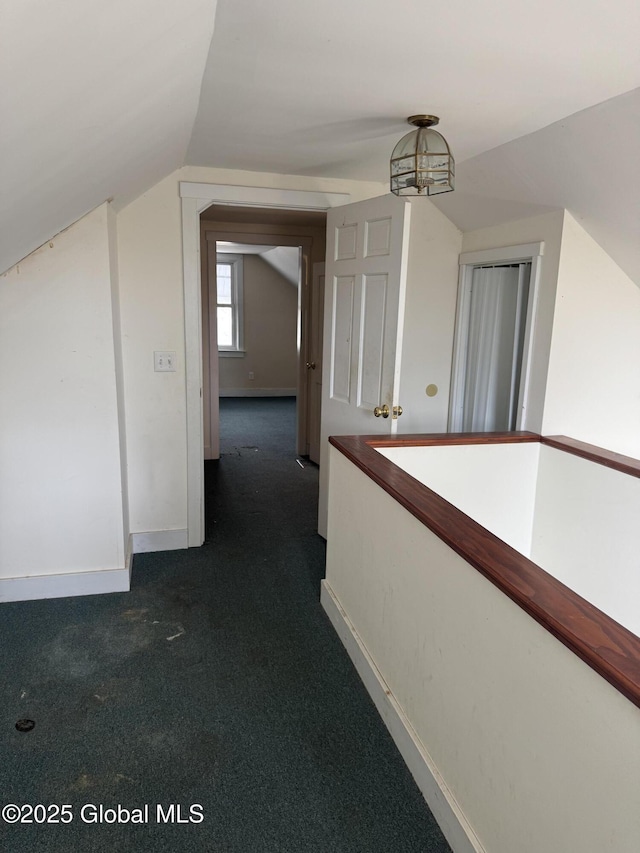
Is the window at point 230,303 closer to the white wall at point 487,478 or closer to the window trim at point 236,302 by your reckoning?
the window trim at point 236,302

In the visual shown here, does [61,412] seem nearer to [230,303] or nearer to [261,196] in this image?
[261,196]

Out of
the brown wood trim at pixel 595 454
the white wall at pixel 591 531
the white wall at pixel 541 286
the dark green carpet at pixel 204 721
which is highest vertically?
the white wall at pixel 541 286

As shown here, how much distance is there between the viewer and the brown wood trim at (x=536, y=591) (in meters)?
0.97

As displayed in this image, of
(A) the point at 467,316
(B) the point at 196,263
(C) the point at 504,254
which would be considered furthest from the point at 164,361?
(C) the point at 504,254

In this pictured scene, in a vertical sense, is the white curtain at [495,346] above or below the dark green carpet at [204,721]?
above

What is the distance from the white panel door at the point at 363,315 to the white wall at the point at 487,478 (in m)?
0.28

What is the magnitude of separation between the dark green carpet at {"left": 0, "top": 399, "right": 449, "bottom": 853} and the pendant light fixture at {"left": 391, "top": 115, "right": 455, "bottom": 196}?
1.86 metres

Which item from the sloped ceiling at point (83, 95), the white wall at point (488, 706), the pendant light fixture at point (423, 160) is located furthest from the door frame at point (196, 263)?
the white wall at point (488, 706)

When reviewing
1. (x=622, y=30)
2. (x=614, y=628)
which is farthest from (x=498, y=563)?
(x=622, y=30)

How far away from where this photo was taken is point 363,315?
291cm

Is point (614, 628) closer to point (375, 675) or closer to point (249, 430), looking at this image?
point (375, 675)

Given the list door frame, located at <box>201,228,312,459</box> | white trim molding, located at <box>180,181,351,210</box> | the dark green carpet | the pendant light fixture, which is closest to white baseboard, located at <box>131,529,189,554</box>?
the dark green carpet

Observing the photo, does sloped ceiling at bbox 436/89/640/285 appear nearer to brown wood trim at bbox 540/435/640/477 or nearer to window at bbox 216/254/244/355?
brown wood trim at bbox 540/435/640/477

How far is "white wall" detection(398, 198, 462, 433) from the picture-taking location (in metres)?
3.17
